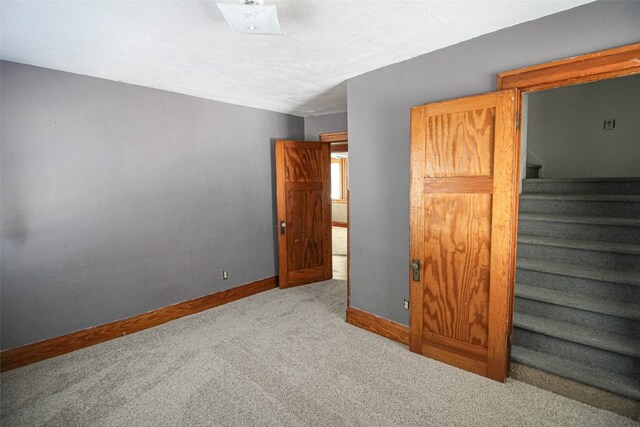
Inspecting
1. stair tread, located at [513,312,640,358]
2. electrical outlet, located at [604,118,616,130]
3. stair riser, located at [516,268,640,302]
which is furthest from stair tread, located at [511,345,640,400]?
electrical outlet, located at [604,118,616,130]

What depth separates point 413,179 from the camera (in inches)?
97.0

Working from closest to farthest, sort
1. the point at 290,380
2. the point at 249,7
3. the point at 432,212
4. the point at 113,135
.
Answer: the point at 249,7
the point at 290,380
the point at 432,212
the point at 113,135

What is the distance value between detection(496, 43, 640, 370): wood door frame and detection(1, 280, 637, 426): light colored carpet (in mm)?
533

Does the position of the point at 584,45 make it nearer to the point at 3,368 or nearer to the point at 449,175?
the point at 449,175

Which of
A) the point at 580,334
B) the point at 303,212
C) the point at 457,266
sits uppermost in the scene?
the point at 303,212

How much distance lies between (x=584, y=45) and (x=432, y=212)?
1327 millimetres

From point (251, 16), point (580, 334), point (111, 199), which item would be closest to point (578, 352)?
point (580, 334)

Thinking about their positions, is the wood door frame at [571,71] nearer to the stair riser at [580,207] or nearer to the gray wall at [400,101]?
the gray wall at [400,101]

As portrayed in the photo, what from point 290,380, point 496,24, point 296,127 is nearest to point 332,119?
point 296,127

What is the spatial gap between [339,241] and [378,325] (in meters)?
4.59

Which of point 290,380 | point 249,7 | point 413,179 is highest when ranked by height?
point 249,7

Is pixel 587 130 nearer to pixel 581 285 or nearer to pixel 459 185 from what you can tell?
pixel 581 285

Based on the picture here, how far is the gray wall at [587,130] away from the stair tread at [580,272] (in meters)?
2.42

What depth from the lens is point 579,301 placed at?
2283 mm
